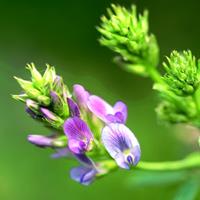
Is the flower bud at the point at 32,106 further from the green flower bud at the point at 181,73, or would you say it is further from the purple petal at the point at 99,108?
the green flower bud at the point at 181,73

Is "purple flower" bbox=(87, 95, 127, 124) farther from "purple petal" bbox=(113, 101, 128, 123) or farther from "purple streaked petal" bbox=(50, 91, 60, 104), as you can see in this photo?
"purple streaked petal" bbox=(50, 91, 60, 104)

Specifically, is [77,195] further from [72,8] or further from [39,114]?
[39,114]

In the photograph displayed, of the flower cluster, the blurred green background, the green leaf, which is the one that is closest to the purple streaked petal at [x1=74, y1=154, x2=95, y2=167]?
the flower cluster

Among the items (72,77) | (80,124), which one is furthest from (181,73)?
(72,77)

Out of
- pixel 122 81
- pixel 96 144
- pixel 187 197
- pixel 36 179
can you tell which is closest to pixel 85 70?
pixel 122 81

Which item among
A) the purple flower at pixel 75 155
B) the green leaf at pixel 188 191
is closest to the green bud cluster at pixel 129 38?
the purple flower at pixel 75 155

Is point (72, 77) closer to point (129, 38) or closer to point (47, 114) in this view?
point (129, 38)

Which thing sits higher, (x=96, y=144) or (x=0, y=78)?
(x=0, y=78)
